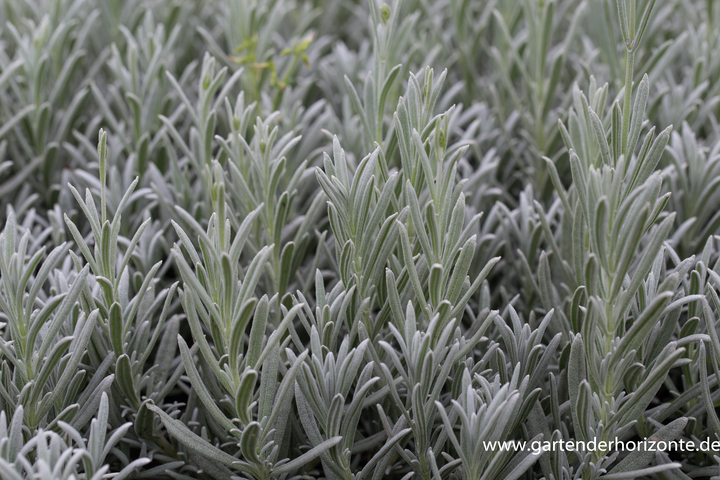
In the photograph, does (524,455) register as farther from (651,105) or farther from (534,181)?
(651,105)

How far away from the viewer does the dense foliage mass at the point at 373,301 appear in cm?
109

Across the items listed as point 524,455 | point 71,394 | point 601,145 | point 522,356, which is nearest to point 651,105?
point 601,145

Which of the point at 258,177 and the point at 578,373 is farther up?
the point at 258,177

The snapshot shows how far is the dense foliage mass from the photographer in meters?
1.09

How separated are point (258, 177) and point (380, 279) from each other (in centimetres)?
42

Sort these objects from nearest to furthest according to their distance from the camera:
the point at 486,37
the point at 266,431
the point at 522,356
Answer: the point at 266,431, the point at 522,356, the point at 486,37

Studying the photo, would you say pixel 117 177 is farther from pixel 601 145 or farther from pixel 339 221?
pixel 601 145

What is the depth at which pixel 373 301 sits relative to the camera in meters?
1.44

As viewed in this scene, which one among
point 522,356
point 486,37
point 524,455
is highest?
point 486,37

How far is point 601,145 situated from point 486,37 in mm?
1654

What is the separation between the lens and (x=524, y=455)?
3.86 feet

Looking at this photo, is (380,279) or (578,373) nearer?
(578,373)

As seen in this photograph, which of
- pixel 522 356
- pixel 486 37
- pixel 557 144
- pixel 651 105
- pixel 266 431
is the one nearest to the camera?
pixel 266 431

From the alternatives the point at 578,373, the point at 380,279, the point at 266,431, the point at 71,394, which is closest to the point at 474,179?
the point at 380,279
